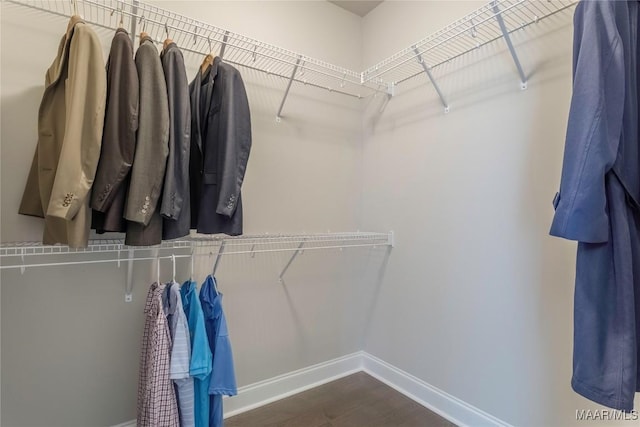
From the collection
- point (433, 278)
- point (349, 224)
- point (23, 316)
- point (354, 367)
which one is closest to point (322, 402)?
point (354, 367)

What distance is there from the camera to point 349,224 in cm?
237

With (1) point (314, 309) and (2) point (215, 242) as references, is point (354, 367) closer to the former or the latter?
(1) point (314, 309)

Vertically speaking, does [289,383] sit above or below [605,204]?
below

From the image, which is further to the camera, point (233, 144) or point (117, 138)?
point (233, 144)

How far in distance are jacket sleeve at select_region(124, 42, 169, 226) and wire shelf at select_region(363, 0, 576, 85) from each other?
121cm

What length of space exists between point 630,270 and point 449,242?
0.90 meters

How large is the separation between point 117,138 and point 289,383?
169cm

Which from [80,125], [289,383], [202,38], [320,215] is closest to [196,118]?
[80,125]

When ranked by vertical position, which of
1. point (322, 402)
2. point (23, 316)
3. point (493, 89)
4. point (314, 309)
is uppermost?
point (493, 89)

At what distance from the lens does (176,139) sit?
1.21 meters

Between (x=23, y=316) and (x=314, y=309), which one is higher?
Result: (x=23, y=316)

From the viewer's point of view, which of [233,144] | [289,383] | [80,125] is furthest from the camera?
[289,383]

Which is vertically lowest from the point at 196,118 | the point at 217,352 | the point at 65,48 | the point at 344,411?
the point at 344,411

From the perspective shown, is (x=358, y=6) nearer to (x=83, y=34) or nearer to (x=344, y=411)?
(x=83, y=34)
